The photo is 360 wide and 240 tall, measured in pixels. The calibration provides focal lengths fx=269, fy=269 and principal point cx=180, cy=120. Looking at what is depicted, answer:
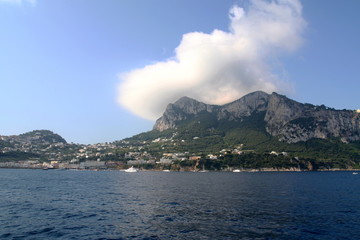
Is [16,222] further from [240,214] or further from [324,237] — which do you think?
[324,237]

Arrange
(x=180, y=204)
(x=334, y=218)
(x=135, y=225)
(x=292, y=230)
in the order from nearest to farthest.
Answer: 1. (x=292, y=230)
2. (x=135, y=225)
3. (x=334, y=218)
4. (x=180, y=204)

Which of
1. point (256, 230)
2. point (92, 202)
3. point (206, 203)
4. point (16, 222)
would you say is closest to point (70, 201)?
point (92, 202)

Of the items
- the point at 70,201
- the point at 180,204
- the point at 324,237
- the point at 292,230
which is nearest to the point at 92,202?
the point at 70,201

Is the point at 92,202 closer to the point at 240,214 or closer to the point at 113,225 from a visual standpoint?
the point at 113,225

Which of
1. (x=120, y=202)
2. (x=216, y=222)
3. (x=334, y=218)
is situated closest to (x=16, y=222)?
(x=120, y=202)

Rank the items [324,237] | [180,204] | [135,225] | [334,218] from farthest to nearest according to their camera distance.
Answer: [180,204]
[334,218]
[135,225]
[324,237]

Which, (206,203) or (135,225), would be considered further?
(206,203)

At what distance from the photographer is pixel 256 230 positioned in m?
35.2

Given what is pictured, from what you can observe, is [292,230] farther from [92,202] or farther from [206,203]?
[92,202]

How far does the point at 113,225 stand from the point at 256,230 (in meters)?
19.6

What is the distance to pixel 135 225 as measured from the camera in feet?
126

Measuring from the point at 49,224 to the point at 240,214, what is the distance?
29657 mm

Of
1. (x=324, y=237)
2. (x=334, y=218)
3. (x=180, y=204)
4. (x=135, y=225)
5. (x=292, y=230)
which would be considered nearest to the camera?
(x=324, y=237)

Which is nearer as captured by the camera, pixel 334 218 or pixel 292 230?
pixel 292 230
